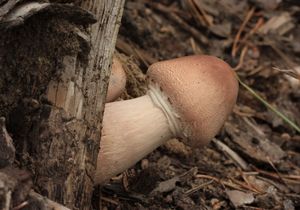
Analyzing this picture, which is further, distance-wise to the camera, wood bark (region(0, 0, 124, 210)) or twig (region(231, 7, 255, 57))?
twig (region(231, 7, 255, 57))

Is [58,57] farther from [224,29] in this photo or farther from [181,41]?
[224,29]

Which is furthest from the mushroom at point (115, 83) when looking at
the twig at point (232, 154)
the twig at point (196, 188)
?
the twig at point (232, 154)

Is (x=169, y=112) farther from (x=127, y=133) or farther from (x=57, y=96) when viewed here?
(x=57, y=96)

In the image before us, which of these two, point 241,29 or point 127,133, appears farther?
point 241,29

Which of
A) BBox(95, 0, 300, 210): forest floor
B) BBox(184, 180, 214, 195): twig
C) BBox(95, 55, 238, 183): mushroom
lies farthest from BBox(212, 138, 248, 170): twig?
BBox(95, 55, 238, 183): mushroom

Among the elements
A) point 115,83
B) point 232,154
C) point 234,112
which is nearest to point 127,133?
point 115,83

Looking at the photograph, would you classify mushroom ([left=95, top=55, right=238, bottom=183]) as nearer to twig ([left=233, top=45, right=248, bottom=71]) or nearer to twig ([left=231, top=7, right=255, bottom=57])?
twig ([left=233, top=45, right=248, bottom=71])
